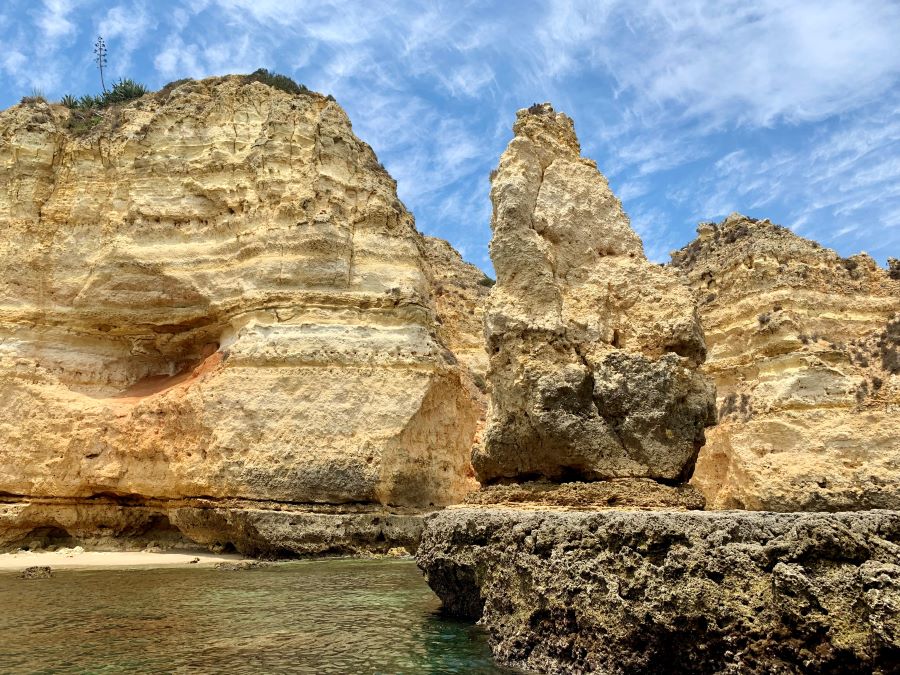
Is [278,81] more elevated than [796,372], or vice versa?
[278,81]

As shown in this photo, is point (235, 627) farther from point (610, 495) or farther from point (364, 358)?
point (364, 358)

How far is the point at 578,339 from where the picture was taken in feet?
23.8

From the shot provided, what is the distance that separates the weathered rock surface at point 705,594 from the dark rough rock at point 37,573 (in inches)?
329

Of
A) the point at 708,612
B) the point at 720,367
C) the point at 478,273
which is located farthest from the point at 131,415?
the point at 478,273

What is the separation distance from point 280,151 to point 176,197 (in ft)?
8.72

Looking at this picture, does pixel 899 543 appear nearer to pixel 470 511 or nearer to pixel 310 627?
pixel 470 511

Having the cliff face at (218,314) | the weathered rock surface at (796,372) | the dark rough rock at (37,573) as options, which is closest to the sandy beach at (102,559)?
the dark rough rock at (37,573)

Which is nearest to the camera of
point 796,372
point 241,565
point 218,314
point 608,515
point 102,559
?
point 608,515

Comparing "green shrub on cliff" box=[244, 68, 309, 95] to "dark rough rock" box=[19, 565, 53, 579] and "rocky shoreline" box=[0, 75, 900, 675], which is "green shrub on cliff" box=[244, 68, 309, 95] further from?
"dark rough rock" box=[19, 565, 53, 579]

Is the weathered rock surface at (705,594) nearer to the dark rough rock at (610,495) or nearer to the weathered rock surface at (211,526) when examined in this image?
the dark rough rock at (610,495)

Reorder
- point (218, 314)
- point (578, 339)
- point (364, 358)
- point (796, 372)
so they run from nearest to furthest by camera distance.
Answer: point (578, 339) < point (364, 358) < point (218, 314) < point (796, 372)

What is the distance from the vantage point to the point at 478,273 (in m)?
31.6

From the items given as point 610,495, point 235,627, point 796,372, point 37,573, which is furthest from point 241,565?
point 796,372

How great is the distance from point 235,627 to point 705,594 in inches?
166
